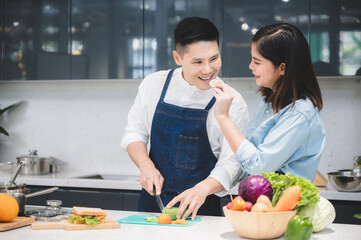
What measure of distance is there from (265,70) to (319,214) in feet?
2.13

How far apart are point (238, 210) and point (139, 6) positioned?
2577 millimetres

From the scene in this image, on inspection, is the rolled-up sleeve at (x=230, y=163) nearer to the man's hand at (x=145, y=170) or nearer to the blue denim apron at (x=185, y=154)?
the blue denim apron at (x=185, y=154)

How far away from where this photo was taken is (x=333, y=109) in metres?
3.81

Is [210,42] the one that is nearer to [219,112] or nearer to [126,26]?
[219,112]

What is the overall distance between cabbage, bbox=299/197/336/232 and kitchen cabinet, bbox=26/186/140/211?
1.91 m

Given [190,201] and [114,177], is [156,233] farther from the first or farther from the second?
[114,177]

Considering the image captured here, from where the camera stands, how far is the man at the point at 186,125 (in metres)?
2.24

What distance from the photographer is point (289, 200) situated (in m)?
1.61

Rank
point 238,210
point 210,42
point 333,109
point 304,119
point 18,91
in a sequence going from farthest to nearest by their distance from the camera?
1. point 18,91
2. point 333,109
3. point 210,42
4. point 304,119
5. point 238,210

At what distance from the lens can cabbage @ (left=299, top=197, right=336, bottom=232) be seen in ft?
5.61

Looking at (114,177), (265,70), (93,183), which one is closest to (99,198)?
(93,183)

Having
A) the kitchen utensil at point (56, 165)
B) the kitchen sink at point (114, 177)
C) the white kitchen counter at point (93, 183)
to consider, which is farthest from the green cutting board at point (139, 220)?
the kitchen utensil at point (56, 165)

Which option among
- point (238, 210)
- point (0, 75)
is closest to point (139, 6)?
point (0, 75)

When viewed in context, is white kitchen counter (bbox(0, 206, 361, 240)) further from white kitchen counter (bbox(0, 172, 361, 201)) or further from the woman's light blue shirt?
white kitchen counter (bbox(0, 172, 361, 201))
